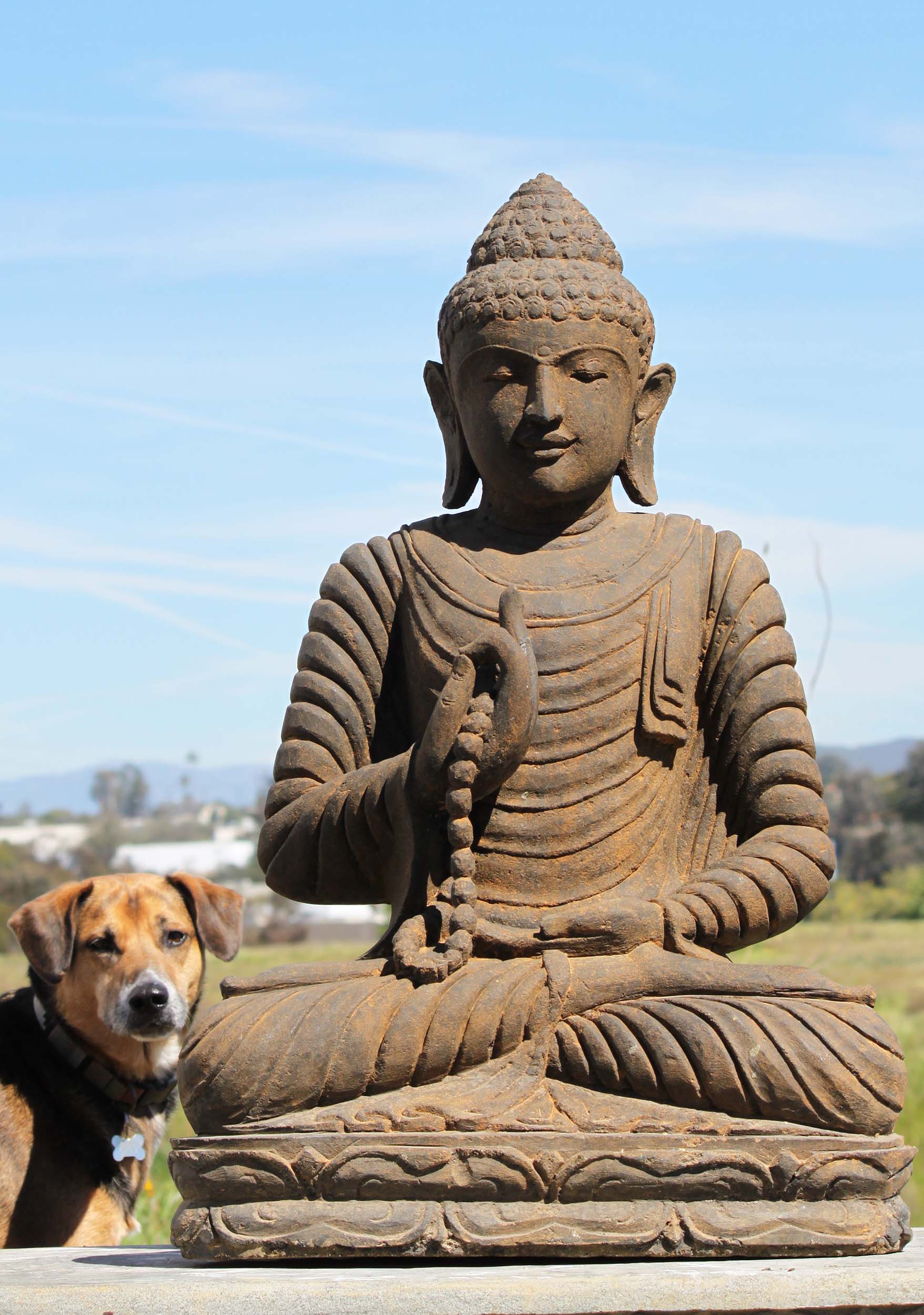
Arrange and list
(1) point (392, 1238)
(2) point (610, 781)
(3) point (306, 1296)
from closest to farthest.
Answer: (3) point (306, 1296), (1) point (392, 1238), (2) point (610, 781)

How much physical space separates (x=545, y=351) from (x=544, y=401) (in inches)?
6.6

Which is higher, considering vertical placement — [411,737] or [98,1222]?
[411,737]

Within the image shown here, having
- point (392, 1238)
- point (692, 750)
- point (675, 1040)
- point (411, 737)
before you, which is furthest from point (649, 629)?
point (392, 1238)

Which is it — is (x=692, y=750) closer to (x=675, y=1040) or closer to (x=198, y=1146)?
(x=675, y=1040)

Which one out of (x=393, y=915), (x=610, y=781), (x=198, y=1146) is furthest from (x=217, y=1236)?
(x=610, y=781)

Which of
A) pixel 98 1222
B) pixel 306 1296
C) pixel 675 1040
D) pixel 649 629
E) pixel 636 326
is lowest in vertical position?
pixel 98 1222

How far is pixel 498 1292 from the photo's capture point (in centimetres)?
419

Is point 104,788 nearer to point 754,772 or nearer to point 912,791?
point 912,791

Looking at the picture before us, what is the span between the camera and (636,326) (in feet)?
19.2

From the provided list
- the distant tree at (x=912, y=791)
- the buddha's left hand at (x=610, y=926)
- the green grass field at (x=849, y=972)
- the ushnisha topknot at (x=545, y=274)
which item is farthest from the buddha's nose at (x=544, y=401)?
the distant tree at (x=912, y=791)

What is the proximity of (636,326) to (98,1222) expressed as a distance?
392 centimetres

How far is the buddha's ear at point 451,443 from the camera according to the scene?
241 inches

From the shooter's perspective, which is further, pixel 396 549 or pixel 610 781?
pixel 396 549

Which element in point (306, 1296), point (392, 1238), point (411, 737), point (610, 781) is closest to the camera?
point (306, 1296)
